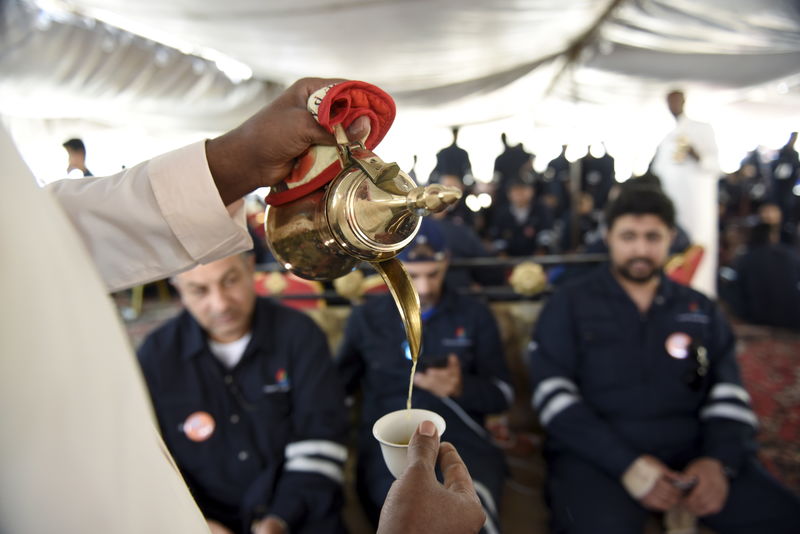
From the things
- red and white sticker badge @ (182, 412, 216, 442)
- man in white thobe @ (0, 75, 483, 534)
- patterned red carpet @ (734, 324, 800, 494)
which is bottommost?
patterned red carpet @ (734, 324, 800, 494)

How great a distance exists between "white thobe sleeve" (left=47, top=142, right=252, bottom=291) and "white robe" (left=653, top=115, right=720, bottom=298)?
138 inches

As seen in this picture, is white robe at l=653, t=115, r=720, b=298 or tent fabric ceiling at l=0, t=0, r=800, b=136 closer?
tent fabric ceiling at l=0, t=0, r=800, b=136

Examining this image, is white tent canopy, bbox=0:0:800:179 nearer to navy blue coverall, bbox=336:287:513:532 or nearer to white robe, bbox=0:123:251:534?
navy blue coverall, bbox=336:287:513:532

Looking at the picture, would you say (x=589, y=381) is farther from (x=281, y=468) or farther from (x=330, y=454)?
(x=281, y=468)

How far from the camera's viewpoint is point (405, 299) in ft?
1.72

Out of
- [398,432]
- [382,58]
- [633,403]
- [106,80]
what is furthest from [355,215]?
[106,80]

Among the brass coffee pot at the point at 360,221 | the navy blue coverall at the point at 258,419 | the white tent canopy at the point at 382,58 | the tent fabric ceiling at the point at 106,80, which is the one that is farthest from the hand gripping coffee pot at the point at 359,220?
the tent fabric ceiling at the point at 106,80

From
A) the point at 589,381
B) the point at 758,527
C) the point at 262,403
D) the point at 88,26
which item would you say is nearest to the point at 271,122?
the point at 262,403

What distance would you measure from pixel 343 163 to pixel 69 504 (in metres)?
0.36

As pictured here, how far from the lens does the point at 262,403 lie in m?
1.31

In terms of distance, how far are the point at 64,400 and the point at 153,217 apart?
37cm

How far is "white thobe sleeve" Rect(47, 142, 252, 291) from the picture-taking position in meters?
0.61

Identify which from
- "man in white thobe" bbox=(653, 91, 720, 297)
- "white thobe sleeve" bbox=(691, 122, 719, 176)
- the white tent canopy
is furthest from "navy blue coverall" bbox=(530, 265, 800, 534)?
"white thobe sleeve" bbox=(691, 122, 719, 176)

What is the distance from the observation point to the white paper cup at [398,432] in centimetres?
45
